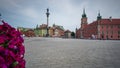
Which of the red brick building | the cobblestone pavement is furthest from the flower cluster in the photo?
the red brick building

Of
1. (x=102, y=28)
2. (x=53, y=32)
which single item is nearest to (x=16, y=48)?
(x=102, y=28)

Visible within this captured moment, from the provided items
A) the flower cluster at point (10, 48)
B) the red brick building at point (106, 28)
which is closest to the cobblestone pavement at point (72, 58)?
the flower cluster at point (10, 48)

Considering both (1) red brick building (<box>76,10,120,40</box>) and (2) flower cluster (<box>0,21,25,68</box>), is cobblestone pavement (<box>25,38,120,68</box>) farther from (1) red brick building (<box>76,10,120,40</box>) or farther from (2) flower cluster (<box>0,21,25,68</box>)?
(1) red brick building (<box>76,10,120,40</box>)

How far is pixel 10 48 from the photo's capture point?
1.95m

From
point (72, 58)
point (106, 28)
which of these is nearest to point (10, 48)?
point (72, 58)

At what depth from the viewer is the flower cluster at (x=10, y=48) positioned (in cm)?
185

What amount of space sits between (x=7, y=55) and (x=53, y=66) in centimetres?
548

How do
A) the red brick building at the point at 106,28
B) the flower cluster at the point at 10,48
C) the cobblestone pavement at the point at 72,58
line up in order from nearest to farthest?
the flower cluster at the point at 10,48
the cobblestone pavement at the point at 72,58
the red brick building at the point at 106,28

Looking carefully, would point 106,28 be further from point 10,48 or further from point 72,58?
point 10,48

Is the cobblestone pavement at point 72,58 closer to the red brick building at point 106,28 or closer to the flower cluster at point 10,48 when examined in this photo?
the flower cluster at point 10,48

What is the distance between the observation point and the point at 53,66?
7.22 meters

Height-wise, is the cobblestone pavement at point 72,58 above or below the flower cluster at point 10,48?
below

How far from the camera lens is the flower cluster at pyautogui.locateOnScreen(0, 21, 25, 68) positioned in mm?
1846

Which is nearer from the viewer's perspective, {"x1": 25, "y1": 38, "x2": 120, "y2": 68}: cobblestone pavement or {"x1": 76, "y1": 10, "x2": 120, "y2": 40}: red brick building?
{"x1": 25, "y1": 38, "x2": 120, "y2": 68}: cobblestone pavement
